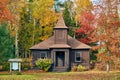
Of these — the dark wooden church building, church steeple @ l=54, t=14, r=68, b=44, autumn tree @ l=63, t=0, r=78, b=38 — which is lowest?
the dark wooden church building

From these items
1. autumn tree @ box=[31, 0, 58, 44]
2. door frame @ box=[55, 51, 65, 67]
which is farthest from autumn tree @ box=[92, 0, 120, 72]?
autumn tree @ box=[31, 0, 58, 44]

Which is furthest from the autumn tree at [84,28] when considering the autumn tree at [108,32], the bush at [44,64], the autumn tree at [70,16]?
the autumn tree at [108,32]

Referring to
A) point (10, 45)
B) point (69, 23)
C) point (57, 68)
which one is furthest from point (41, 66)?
point (69, 23)

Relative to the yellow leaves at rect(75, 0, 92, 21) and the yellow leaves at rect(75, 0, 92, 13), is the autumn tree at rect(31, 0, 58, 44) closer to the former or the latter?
the yellow leaves at rect(75, 0, 92, 21)

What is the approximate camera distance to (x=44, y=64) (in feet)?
158

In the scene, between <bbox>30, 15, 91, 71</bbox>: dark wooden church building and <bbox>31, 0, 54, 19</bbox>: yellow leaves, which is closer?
<bbox>30, 15, 91, 71</bbox>: dark wooden church building

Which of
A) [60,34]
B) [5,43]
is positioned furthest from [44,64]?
[5,43]

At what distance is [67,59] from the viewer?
1929 inches

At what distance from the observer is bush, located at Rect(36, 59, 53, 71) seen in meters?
48.0

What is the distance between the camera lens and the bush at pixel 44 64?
157 feet

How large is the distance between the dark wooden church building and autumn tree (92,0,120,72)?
11129mm

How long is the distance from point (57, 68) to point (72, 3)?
24705mm

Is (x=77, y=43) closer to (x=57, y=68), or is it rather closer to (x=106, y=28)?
(x=57, y=68)

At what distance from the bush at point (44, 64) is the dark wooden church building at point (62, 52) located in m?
1.07
